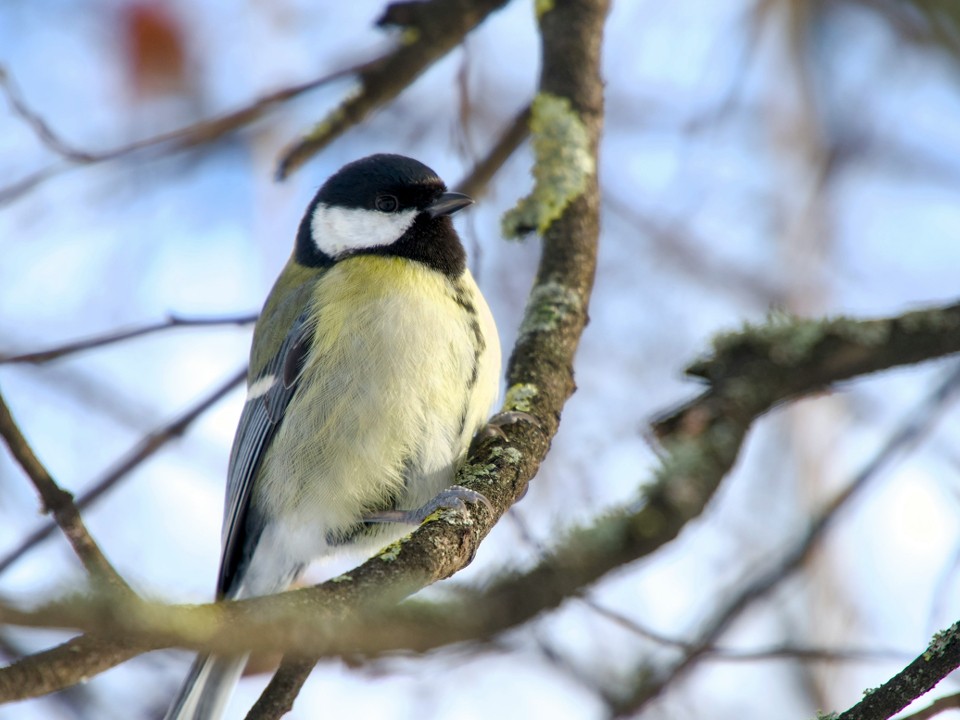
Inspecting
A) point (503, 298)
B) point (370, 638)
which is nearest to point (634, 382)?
point (503, 298)

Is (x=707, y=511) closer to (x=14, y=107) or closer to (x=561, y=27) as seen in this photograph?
(x=561, y=27)

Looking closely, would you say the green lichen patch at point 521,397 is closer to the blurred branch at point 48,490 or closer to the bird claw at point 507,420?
the bird claw at point 507,420

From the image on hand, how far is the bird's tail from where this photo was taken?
2453 millimetres

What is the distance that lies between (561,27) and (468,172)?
0.63 meters

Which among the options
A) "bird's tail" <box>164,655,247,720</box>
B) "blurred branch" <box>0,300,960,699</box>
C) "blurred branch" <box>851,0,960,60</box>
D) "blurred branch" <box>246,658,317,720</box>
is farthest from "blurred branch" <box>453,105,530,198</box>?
"blurred branch" <box>246,658,317,720</box>

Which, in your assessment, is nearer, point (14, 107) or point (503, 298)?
point (14, 107)

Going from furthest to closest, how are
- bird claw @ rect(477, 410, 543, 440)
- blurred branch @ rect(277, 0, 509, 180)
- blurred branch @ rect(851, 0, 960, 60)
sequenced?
blurred branch @ rect(277, 0, 509, 180) < blurred branch @ rect(851, 0, 960, 60) < bird claw @ rect(477, 410, 543, 440)

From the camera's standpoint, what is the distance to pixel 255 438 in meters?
2.85

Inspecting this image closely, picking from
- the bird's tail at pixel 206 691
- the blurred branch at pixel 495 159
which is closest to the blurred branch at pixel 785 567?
the bird's tail at pixel 206 691

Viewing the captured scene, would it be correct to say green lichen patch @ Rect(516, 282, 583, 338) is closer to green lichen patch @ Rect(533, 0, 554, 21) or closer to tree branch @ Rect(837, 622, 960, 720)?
green lichen patch @ Rect(533, 0, 554, 21)

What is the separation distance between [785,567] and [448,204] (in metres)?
1.46

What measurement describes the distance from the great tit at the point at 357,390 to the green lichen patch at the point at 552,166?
25cm

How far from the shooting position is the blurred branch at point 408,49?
3.09m

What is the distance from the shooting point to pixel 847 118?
4684mm
